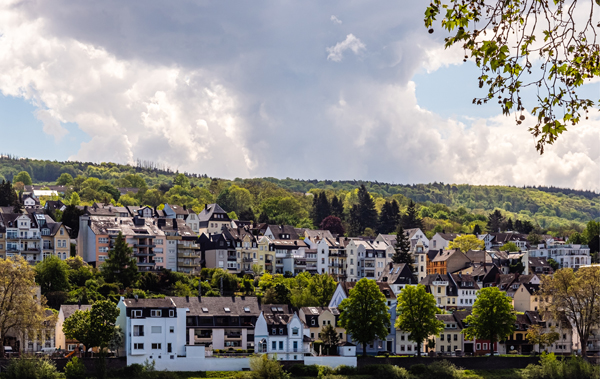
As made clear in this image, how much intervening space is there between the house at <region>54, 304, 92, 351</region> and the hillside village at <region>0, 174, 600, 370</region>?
0.35 feet

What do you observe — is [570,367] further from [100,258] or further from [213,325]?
[100,258]

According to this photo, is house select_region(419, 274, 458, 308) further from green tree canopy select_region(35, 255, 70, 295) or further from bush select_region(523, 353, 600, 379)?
green tree canopy select_region(35, 255, 70, 295)

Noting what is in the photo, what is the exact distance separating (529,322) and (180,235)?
48.5m

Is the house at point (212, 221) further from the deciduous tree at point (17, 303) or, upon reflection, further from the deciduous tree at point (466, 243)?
the deciduous tree at point (17, 303)

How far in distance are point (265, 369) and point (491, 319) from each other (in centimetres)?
2897

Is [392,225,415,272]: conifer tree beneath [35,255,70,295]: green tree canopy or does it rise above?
above

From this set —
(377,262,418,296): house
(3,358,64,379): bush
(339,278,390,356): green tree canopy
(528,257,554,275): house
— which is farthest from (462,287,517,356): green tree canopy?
(528,257,554,275): house

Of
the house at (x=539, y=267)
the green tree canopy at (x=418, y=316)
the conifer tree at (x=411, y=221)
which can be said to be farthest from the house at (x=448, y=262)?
the green tree canopy at (x=418, y=316)

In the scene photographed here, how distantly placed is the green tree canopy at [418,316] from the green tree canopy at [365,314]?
1.83 m

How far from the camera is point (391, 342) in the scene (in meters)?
86.6

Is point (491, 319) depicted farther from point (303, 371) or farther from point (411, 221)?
point (411, 221)

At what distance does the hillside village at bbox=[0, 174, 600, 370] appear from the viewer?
7481 centimetres

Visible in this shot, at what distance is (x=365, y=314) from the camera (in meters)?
81.4

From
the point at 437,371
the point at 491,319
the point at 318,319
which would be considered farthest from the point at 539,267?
the point at 437,371
